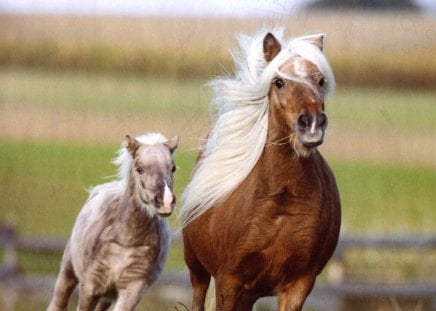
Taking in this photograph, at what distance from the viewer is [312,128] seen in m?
6.11

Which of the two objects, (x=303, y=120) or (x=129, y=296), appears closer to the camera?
(x=303, y=120)

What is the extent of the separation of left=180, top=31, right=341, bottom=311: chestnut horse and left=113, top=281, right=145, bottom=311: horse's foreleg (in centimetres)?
54

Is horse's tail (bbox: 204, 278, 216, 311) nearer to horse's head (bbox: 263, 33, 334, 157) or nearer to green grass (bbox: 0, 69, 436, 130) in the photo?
horse's head (bbox: 263, 33, 334, 157)

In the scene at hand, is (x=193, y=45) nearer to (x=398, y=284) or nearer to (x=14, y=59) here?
(x=14, y=59)

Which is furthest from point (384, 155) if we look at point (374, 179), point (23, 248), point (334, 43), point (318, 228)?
point (318, 228)

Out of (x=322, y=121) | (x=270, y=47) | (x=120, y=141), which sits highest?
(x=270, y=47)

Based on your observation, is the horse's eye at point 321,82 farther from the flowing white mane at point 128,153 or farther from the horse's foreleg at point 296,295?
the flowing white mane at point 128,153

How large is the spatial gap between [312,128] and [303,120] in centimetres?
10

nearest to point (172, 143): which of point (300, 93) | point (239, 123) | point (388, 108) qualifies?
point (239, 123)

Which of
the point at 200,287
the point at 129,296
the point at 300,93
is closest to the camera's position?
the point at 300,93

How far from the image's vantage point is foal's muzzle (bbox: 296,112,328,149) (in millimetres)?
6098

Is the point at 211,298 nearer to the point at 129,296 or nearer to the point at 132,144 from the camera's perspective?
the point at 129,296

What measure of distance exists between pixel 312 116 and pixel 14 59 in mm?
9960

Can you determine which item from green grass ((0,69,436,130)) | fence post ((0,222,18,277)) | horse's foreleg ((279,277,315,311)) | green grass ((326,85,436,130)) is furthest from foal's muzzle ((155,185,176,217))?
fence post ((0,222,18,277))
